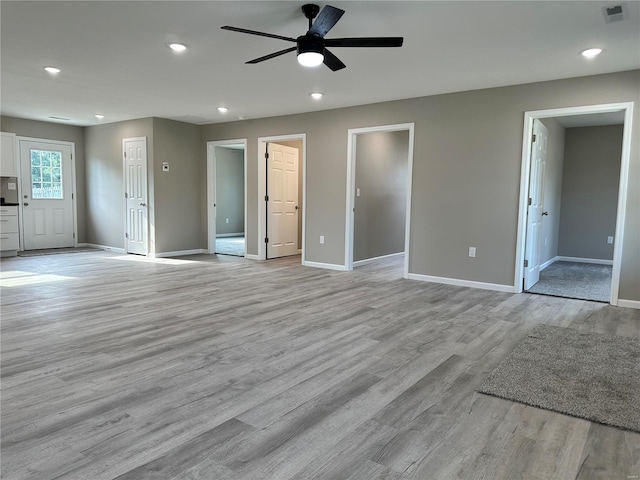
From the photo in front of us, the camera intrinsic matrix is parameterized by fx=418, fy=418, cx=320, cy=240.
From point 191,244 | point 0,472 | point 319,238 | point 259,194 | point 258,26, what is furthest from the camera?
point 191,244

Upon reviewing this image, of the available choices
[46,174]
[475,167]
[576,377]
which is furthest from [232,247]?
[576,377]

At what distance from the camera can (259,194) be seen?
24.7 feet

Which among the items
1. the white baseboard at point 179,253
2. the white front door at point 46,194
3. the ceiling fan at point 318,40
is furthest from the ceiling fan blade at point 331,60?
the white front door at point 46,194

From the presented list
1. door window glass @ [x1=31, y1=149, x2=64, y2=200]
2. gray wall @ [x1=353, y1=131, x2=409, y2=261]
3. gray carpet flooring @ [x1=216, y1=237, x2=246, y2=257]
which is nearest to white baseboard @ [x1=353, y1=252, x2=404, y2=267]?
gray wall @ [x1=353, y1=131, x2=409, y2=261]

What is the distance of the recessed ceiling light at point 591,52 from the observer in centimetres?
371

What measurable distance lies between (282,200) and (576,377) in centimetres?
596

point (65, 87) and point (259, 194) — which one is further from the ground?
point (65, 87)

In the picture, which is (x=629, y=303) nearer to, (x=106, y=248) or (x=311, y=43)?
(x=311, y=43)

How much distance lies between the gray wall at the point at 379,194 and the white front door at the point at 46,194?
239 inches

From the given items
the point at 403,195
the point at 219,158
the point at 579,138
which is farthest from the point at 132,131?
the point at 579,138

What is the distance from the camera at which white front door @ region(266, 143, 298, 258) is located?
7617mm

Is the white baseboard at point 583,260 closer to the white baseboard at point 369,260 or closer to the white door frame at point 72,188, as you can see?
the white baseboard at point 369,260

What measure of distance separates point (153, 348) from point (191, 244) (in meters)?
5.33

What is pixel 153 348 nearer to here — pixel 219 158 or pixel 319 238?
pixel 319 238
